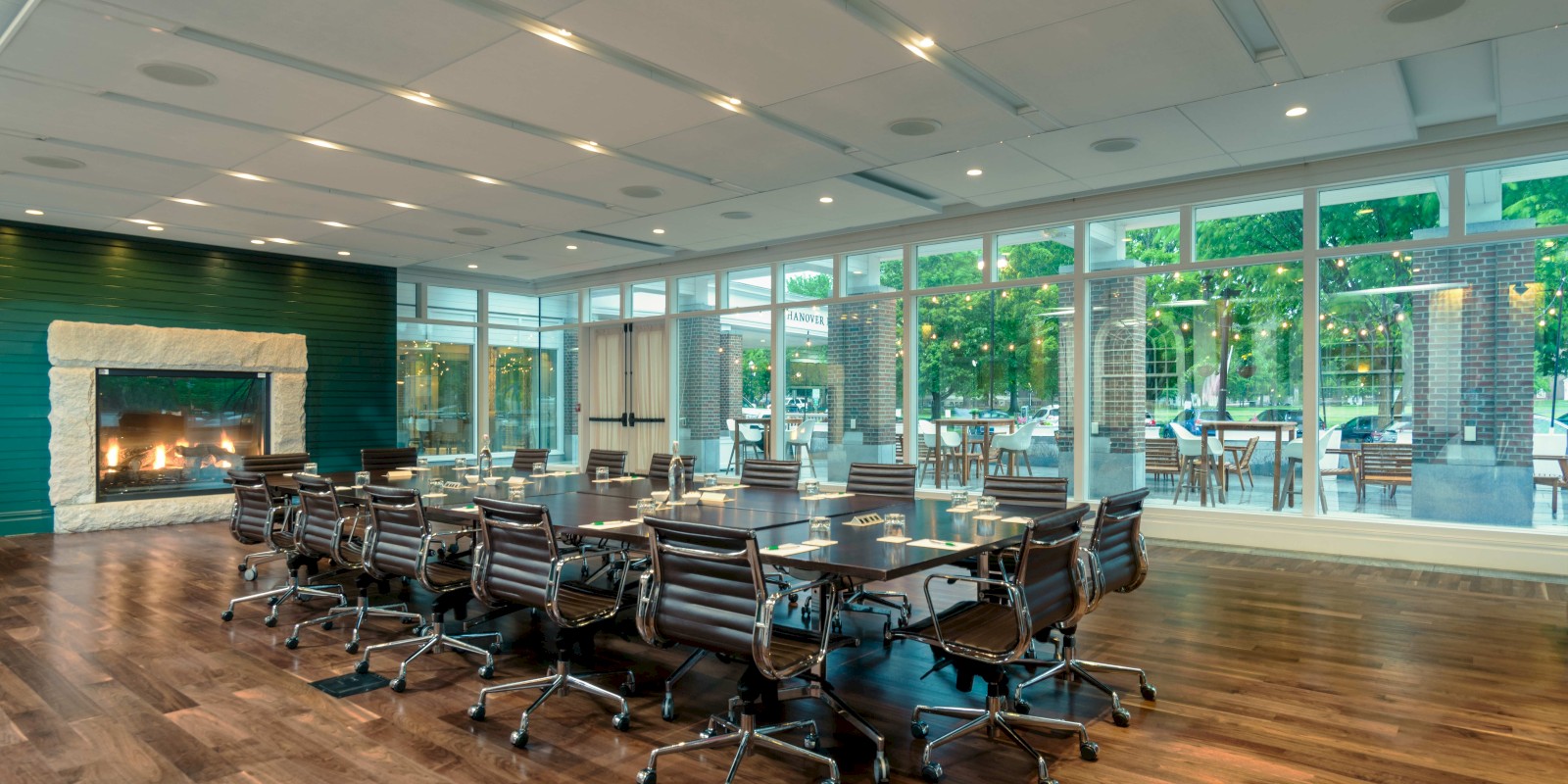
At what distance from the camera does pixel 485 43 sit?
169 inches

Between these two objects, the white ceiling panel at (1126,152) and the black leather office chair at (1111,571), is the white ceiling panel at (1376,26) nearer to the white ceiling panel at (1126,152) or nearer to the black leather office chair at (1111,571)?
the white ceiling panel at (1126,152)

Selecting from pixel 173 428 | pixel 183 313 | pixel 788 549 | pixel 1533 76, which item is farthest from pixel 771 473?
pixel 183 313

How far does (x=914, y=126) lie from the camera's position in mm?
5688

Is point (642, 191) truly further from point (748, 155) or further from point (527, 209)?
point (748, 155)

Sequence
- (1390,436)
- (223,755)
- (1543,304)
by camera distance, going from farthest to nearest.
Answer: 1. (1390,436)
2. (1543,304)
3. (223,755)

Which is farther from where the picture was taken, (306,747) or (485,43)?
(485,43)

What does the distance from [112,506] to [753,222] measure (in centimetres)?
758

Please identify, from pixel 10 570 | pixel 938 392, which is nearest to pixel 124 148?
pixel 10 570

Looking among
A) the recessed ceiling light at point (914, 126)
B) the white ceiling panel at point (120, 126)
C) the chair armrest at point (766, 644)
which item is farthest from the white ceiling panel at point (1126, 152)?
the white ceiling panel at point (120, 126)

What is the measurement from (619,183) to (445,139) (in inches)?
63.5

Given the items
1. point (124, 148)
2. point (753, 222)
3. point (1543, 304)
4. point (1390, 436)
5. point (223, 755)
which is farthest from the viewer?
point (753, 222)

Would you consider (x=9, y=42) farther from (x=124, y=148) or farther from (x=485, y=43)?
(x=485, y=43)

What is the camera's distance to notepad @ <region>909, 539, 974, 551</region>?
3465mm

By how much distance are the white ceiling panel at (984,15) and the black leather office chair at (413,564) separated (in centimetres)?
339
